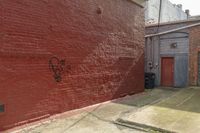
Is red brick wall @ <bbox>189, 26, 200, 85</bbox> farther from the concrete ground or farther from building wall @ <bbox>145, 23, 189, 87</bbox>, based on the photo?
the concrete ground

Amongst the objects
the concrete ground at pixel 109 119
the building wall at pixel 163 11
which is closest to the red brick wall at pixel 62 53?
the concrete ground at pixel 109 119

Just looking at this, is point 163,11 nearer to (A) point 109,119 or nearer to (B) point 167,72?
(B) point 167,72

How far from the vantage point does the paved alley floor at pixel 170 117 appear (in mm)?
6434

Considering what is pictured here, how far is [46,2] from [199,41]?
383 inches

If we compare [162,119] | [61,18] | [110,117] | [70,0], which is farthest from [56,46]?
[162,119]

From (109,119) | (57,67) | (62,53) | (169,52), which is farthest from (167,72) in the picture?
(57,67)

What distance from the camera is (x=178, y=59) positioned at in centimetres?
1468

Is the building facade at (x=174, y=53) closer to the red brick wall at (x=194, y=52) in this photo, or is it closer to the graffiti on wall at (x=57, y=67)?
the red brick wall at (x=194, y=52)

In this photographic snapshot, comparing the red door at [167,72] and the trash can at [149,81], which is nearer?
the trash can at [149,81]

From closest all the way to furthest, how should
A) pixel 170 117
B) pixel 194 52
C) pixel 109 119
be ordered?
pixel 170 117 → pixel 109 119 → pixel 194 52

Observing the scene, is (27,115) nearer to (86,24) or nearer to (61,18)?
(61,18)

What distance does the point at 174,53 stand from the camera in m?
14.8

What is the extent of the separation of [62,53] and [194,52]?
8994 mm

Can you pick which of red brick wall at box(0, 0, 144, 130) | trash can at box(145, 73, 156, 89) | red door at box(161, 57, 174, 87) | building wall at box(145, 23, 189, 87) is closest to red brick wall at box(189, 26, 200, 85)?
building wall at box(145, 23, 189, 87)
